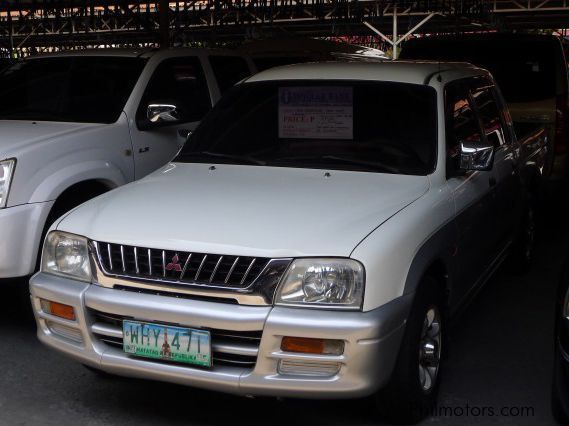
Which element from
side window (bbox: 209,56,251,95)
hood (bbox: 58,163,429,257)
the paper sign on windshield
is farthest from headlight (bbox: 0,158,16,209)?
side window (bbox: 209,56,251,95)

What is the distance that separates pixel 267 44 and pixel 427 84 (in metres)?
8.14

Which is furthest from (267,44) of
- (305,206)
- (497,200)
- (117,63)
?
(305,206)

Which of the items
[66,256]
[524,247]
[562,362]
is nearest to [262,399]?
[66,256]

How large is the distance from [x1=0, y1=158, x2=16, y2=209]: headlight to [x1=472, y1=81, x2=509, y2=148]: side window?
Result: 291 cm

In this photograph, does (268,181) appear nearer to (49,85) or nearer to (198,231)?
(198,231)

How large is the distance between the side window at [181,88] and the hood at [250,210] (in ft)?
5.99

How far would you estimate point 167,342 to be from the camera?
324cm

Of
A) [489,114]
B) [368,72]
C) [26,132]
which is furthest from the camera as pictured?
[489,114]

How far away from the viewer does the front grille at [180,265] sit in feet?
10.5

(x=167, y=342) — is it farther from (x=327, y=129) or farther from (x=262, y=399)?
(x=327, y=129)

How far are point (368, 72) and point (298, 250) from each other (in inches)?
A: 72.7

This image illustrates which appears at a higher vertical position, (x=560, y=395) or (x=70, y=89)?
(x=70, y=89)

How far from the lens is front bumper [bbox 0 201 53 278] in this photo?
4.54 metres

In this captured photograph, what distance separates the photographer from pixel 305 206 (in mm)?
3646
